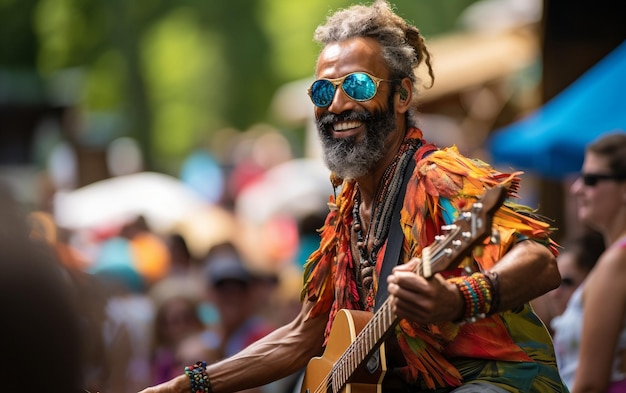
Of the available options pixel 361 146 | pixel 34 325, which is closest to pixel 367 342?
pixel 361 146

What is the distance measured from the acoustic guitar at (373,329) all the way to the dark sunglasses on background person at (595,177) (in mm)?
2179

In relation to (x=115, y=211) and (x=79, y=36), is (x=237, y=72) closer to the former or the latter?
(x=79, y=36)

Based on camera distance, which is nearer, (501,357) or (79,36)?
(501,357)

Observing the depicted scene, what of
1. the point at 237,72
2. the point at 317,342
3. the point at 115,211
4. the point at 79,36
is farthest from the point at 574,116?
the point at 237,72

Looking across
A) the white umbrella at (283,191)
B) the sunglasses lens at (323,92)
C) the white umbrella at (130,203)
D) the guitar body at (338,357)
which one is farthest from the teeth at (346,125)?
the white umbrella at (130,203)

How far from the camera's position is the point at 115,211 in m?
18.1

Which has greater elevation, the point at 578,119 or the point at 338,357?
the point at 578,119

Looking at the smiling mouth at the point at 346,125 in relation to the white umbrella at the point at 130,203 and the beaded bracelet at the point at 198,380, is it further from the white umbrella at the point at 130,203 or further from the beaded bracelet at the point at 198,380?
the white umbrella at the point at 130,203

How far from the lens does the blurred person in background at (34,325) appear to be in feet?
7.72

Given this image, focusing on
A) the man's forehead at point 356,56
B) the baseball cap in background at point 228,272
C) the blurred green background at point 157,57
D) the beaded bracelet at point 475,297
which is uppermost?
the blurred green background at point 157,57

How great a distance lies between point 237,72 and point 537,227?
28.8 m

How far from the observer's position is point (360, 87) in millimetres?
5078

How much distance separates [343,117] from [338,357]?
96cm

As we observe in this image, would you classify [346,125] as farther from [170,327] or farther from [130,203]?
[130,203]
